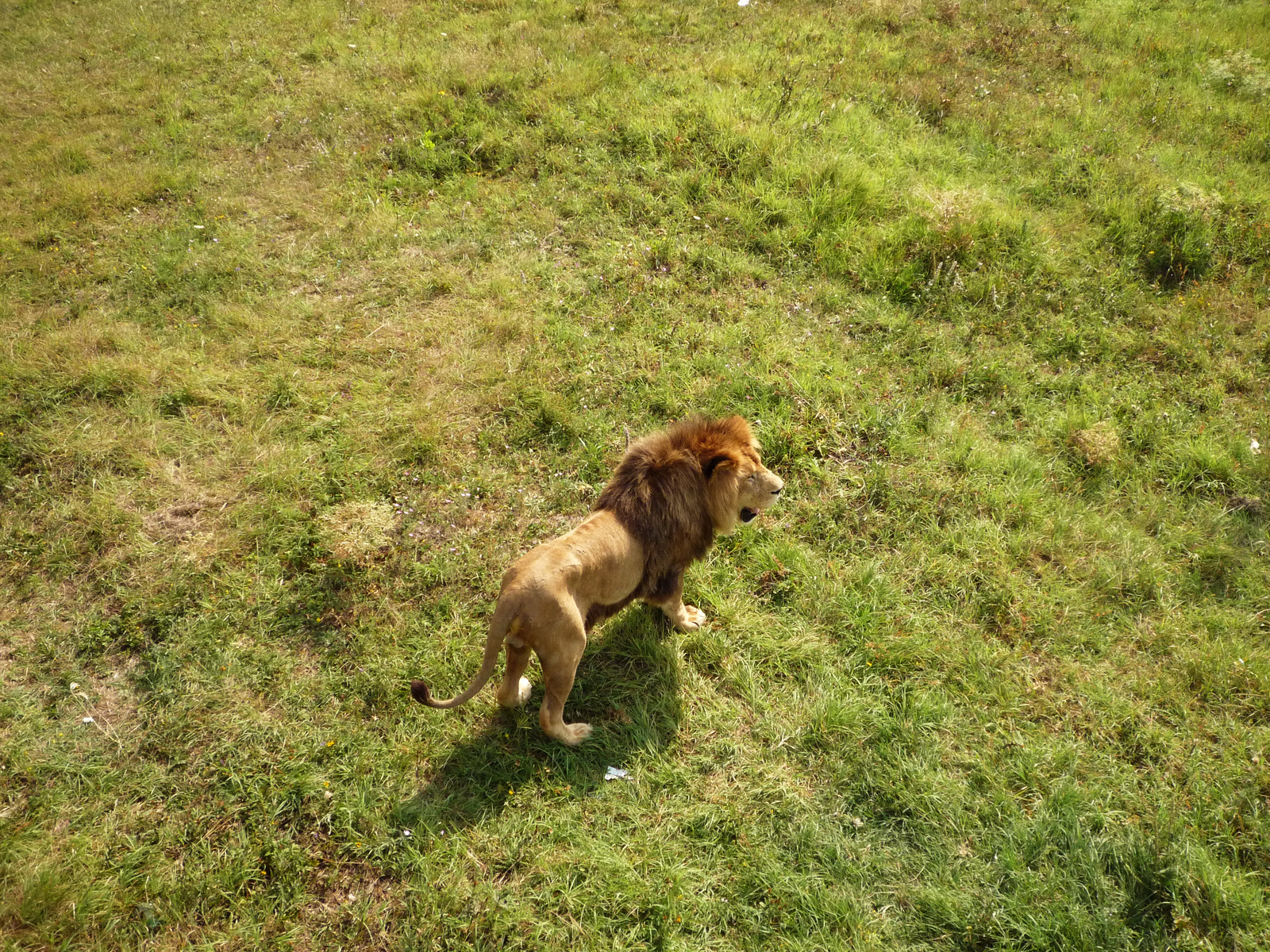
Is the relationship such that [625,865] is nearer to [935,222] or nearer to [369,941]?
[369,941]

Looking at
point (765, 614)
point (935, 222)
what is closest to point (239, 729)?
point (765, 614)

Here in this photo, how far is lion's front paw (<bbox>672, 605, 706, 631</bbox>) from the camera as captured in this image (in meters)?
4.14

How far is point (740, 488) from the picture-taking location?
3.90 meters

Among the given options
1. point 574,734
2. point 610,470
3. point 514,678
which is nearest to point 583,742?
point 574,734

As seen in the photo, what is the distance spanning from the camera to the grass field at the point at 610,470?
325 centimetres

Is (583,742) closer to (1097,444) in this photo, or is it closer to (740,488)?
(740,488)

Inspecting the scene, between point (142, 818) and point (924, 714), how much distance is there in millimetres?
3998

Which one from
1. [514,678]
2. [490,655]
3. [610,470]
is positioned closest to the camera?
[490,655]

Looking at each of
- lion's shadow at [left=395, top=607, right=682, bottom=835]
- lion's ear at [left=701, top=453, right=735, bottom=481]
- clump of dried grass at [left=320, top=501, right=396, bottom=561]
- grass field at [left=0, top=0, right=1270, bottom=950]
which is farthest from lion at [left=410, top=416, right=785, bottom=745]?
clump of dried grass at [left=320, top=501, right=396, bottom=561]

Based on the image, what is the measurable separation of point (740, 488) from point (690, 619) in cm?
88

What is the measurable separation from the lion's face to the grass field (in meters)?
0.64

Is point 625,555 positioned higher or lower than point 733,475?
lower

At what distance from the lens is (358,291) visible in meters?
6.48

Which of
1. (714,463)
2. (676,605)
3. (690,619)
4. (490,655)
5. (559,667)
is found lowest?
(690,619)
